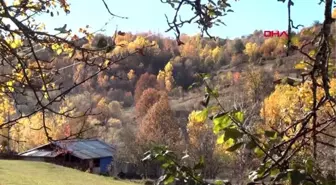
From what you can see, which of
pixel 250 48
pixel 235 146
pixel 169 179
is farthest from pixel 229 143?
pixel 250 48

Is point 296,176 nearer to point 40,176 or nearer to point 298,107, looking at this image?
point 298,107

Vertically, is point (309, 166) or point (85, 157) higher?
point (309, 166)

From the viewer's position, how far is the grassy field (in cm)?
1966

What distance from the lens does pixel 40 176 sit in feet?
74.0

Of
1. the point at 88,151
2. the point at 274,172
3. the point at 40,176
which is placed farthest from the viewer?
the point at 88,151

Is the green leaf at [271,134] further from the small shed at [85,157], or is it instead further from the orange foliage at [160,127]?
the orange foliage at [160,127]

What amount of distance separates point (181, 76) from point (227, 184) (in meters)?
71.5

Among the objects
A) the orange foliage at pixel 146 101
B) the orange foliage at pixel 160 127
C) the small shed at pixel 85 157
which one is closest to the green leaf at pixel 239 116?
the small shed at pixel 85 157

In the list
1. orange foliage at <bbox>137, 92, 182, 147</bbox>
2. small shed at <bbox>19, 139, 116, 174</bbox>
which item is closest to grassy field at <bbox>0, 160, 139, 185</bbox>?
small shed at <bbox>19, 139, 116, 174</bbox>

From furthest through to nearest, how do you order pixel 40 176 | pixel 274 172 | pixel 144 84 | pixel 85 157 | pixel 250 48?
pixel 250 48, pixel 144 84, pixel 85 157, pixel 40 176, pixel 274 172

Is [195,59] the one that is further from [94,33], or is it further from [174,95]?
[94,33]

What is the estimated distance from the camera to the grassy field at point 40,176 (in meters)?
19.7

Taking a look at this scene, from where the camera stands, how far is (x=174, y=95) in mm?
81562

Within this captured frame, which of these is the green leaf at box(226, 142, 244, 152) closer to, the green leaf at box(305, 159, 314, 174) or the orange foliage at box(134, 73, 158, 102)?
the green leaf at box(305, 159, 314, 174)
